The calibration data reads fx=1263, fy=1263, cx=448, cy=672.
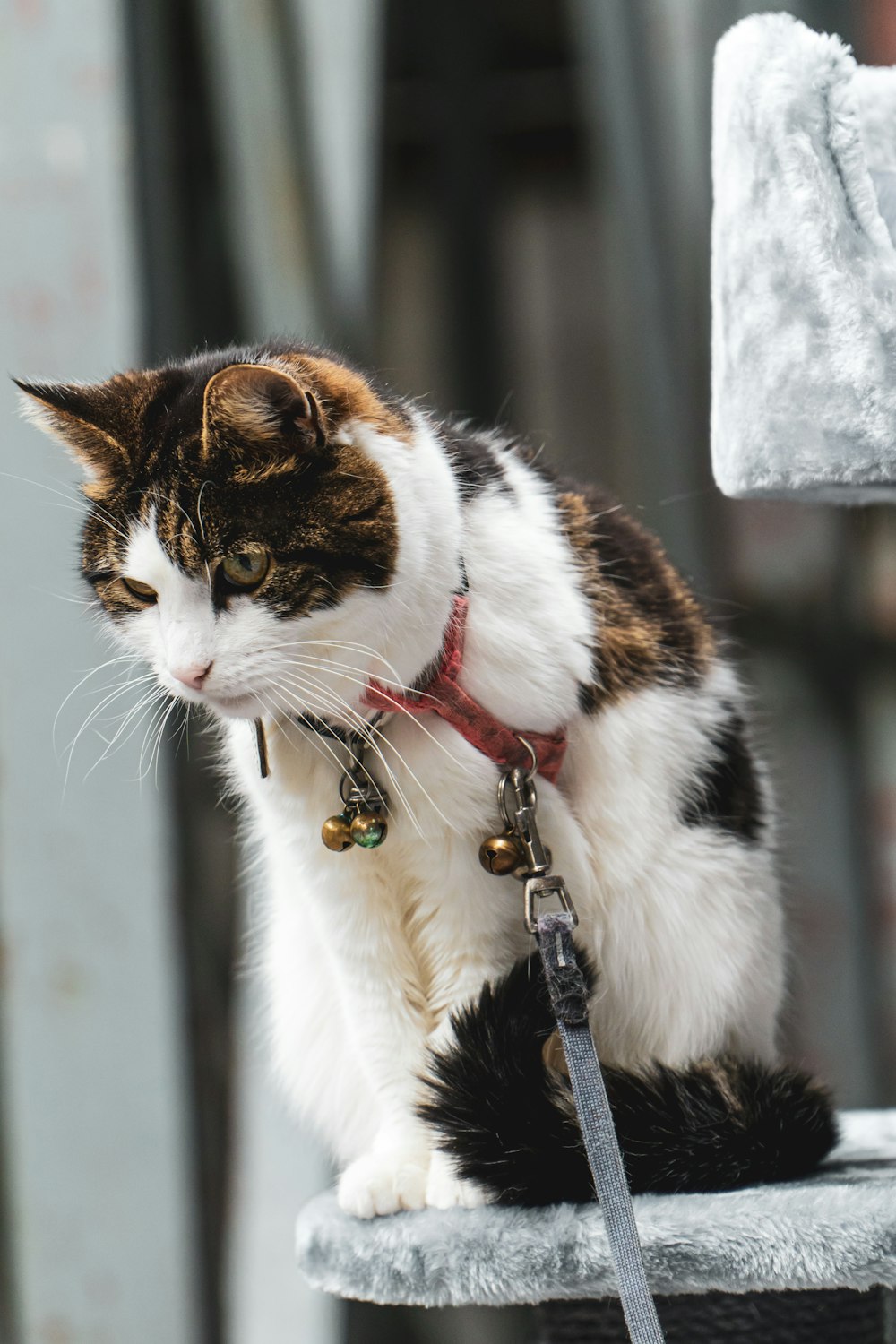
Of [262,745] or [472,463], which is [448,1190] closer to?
[262,745]

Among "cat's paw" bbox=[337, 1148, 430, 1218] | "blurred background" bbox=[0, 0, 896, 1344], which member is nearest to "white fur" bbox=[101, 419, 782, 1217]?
"cat's paw" bbox=[337, 1148, 430, 1218]

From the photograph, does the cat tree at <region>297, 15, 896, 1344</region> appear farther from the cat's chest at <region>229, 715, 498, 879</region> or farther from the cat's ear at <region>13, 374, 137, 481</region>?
the cat's ear at <region>13, 374, 137, 481</region>

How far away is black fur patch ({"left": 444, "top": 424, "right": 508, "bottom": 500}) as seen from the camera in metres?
0.83

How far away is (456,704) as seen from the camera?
2.54 ft

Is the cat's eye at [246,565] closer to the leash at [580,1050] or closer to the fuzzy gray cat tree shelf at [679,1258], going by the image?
the leash at [580,1050]

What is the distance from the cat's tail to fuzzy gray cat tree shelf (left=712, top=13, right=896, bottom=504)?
36cm

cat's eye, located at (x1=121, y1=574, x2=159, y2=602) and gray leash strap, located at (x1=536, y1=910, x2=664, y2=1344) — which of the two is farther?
cat's eye, located at (x1=121, y1=574, x2=159, y2=602)

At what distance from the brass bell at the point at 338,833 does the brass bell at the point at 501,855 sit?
0.27 ft

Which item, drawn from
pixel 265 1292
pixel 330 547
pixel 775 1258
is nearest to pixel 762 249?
pixel 330 547

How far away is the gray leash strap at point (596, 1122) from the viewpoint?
0.65 metres

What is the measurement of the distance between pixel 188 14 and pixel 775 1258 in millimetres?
2465

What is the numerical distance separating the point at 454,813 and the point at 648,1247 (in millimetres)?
272

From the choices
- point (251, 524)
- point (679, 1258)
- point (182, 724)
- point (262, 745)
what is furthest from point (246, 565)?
point (679, 1258)

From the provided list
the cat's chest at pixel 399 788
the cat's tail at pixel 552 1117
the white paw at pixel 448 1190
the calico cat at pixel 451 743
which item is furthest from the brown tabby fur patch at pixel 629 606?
the white paw at pixel 448 1190
